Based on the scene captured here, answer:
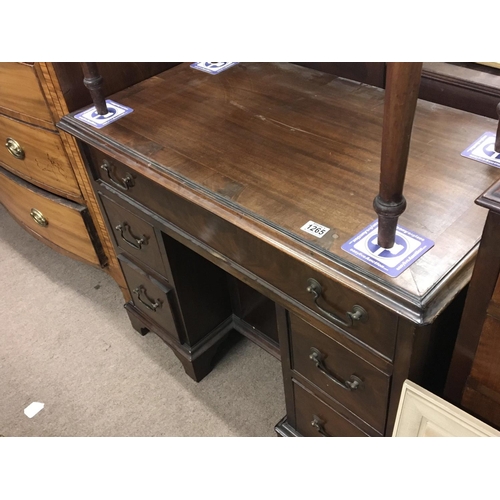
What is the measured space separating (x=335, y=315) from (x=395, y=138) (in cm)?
32

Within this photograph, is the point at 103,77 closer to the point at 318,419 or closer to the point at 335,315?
the point at 335,315

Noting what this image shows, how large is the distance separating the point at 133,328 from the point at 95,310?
0.17m

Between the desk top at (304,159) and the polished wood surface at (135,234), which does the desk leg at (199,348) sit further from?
the desk top at (304,159)

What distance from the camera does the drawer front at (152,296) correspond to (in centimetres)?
133

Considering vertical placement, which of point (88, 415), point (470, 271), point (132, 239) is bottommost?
point (88, 415)

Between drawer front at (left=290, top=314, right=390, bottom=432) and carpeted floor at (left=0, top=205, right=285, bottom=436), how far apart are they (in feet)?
1.50

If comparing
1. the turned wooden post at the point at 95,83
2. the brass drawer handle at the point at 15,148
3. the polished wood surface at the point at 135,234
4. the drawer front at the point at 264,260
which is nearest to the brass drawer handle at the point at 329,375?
the drawer front at the point at 264,260

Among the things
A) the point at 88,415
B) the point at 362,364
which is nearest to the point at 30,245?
the point at 88,415

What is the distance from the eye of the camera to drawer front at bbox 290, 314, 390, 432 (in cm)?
85

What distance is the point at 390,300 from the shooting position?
26.2 inches

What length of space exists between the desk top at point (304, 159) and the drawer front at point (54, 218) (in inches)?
16.8

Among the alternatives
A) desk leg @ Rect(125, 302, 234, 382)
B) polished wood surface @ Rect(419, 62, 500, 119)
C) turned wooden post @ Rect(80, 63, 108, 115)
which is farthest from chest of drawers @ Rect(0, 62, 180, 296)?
polished wood surface @ Rect(419, 62, 500, 119)

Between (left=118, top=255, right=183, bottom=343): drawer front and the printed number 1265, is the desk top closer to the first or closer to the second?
the printed number 1265
